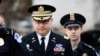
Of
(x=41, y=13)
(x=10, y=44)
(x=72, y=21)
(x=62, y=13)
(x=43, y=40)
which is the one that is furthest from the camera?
(x=62, y=13)

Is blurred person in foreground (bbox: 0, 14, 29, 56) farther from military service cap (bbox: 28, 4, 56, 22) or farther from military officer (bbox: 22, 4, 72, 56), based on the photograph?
military service cap (bbox: 28, 4, 56, 22)

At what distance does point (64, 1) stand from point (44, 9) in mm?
15378

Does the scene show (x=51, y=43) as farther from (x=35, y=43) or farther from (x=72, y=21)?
(x=72, y=21)

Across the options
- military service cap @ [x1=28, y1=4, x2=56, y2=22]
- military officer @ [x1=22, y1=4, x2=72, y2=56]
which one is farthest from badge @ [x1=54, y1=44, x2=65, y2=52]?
military service cap @ [x1=28, y1=4, x2=56, y2=22]

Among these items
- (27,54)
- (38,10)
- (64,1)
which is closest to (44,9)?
(38,10)

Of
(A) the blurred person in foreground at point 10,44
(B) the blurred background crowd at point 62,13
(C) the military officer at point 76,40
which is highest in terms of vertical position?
(A) the blurred person in foreground at point 10,44

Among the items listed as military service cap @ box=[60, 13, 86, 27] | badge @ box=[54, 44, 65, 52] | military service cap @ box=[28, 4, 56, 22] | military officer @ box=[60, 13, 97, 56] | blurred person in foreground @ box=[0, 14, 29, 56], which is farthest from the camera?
military service cap @ box=[60, 13, 86, 27]

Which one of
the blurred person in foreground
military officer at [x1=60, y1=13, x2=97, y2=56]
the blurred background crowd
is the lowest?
the blurred background crowd

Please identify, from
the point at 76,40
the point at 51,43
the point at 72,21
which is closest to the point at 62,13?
the point at 72,21

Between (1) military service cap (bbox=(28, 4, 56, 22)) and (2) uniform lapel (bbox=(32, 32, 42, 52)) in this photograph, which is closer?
(2) uniform lapel (bbox=(32, 32, 42, 52))

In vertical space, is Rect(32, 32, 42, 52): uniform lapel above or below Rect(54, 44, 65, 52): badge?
above

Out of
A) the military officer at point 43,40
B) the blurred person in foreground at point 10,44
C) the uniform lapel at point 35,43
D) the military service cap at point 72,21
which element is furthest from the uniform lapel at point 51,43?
the blurred person in foreground at point 10,44

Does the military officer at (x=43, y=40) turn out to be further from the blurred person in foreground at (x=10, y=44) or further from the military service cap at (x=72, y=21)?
the blurred person in foreground at (x=10, y=44)

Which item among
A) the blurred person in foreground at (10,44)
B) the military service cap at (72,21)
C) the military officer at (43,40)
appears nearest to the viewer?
the blurred person in foreground at (10,44)
